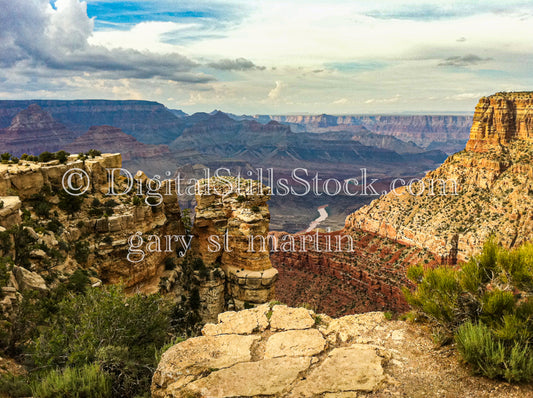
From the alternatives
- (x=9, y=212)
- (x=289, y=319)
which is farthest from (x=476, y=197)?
(x=9, y=212)

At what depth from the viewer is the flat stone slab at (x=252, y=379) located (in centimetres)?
620

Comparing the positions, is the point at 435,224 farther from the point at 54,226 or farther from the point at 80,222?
the point at 54,226

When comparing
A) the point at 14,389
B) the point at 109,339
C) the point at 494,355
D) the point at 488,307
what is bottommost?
the point at 14,389

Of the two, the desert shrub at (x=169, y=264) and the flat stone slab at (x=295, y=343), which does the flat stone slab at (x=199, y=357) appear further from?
the desert shrub at (x=169, y=264)

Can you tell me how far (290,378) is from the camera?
6496 millimetres

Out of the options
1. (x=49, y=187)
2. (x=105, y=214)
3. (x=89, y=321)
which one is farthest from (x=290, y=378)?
(x=49, y=187)

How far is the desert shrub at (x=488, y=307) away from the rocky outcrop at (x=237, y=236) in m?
14.4

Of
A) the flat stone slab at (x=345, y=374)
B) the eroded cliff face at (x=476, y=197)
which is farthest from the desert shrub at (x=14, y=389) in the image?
the eroded cliff face at (x=476, y=197)

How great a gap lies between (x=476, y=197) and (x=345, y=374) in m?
60.4

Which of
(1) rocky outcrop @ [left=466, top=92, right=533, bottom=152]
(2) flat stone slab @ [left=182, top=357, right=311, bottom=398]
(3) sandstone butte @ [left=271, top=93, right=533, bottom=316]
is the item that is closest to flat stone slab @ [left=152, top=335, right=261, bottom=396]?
(2) flat stone slab @ [left=182, top=357, right=311, bottom=398]

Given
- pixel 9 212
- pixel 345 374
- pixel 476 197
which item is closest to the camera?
pixel 345 374

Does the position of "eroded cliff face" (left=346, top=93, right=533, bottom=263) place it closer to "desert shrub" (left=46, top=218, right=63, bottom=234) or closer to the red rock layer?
the red rock layer

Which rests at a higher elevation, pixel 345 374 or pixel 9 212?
pixel 9 212

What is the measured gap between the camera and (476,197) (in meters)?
56.5
